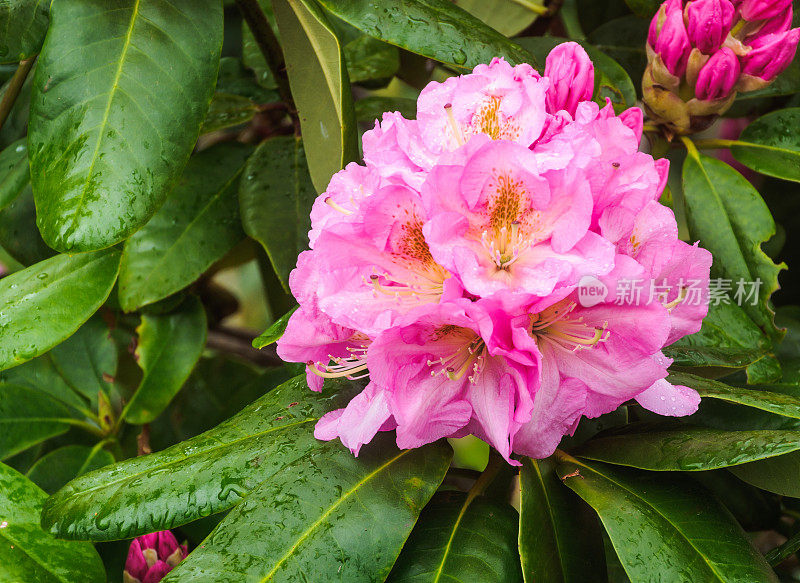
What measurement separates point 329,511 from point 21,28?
2.41 ft

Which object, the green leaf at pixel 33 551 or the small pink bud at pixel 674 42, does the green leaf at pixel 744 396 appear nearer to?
the small pink bud at pixel 674 42

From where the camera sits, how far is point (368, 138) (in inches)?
30.5

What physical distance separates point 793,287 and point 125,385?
47.0 inches

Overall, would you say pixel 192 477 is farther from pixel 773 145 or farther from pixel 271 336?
pixel 773 145

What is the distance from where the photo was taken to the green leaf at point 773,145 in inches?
43.0

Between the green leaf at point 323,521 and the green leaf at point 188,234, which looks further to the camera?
the green leaf at point 188,234

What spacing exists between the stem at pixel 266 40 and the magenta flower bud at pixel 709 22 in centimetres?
59

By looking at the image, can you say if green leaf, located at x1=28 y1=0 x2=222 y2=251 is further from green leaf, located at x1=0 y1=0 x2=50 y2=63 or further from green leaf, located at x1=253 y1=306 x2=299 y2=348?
green leaf, located at x1=253 y1=306 x2=299 y2=348

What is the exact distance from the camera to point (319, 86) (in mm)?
961

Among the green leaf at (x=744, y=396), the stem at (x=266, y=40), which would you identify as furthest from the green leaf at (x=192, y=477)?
the stem at (x=266, y=40)

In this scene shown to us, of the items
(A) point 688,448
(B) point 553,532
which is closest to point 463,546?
(B) point 553,532

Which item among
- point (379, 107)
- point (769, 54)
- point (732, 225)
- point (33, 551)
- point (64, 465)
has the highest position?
point (769, 54)

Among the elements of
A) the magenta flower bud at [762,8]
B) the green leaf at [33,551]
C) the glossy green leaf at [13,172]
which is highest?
the magenta flower bud at [762,8]

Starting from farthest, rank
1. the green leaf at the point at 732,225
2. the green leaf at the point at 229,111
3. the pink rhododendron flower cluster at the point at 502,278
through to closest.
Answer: the green leaf at the point at 229,111 → the green leaf at the point at 732,225 → the pink rhododendron flower cluster at the point at 502,278
